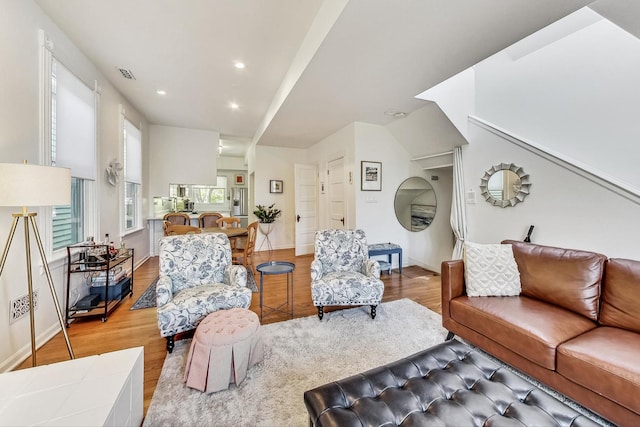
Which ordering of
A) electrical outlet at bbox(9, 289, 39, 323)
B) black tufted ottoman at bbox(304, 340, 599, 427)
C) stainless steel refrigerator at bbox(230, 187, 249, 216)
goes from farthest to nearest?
stainless steel refrigerator at bbox(230, 187, 249, 216) → electrical outlet at bbox(9, 289, 39, 323) → black tufted ottoman at bbox(304, 340, 599, 427)

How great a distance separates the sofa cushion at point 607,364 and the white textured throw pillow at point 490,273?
569 millimetres

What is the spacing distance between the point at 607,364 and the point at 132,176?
19.9 ft

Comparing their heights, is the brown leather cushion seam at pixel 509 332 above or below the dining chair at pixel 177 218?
below

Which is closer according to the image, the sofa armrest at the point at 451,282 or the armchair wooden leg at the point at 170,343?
the armchair wooden leg at the point at 170,343

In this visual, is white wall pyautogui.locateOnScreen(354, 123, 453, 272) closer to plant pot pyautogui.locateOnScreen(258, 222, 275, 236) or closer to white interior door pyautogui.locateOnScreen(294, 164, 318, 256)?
white interior door pyautogui.locateOnScreen(294, 164, 318, 256)

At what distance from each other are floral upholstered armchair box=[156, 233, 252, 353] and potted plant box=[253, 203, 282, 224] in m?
3.22

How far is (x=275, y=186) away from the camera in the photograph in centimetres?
622

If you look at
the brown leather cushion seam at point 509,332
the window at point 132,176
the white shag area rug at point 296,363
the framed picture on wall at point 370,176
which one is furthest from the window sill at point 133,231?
the brown leather cushion seam at point 509,332

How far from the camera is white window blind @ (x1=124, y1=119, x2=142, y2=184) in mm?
4230

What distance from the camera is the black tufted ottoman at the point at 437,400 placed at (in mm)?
958

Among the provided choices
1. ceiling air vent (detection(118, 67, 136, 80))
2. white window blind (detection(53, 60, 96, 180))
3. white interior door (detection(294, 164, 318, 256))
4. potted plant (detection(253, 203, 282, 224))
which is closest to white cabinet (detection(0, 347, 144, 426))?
white window blind (detection(53, 60, 96, 180))

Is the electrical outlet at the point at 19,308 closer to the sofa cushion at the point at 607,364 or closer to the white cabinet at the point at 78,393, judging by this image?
the white cabinet at the point at 78,393

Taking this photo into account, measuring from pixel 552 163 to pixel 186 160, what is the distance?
6480 millimetres

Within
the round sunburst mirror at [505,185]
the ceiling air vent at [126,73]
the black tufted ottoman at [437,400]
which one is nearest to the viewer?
the black tufted ottoman at [437,400]
